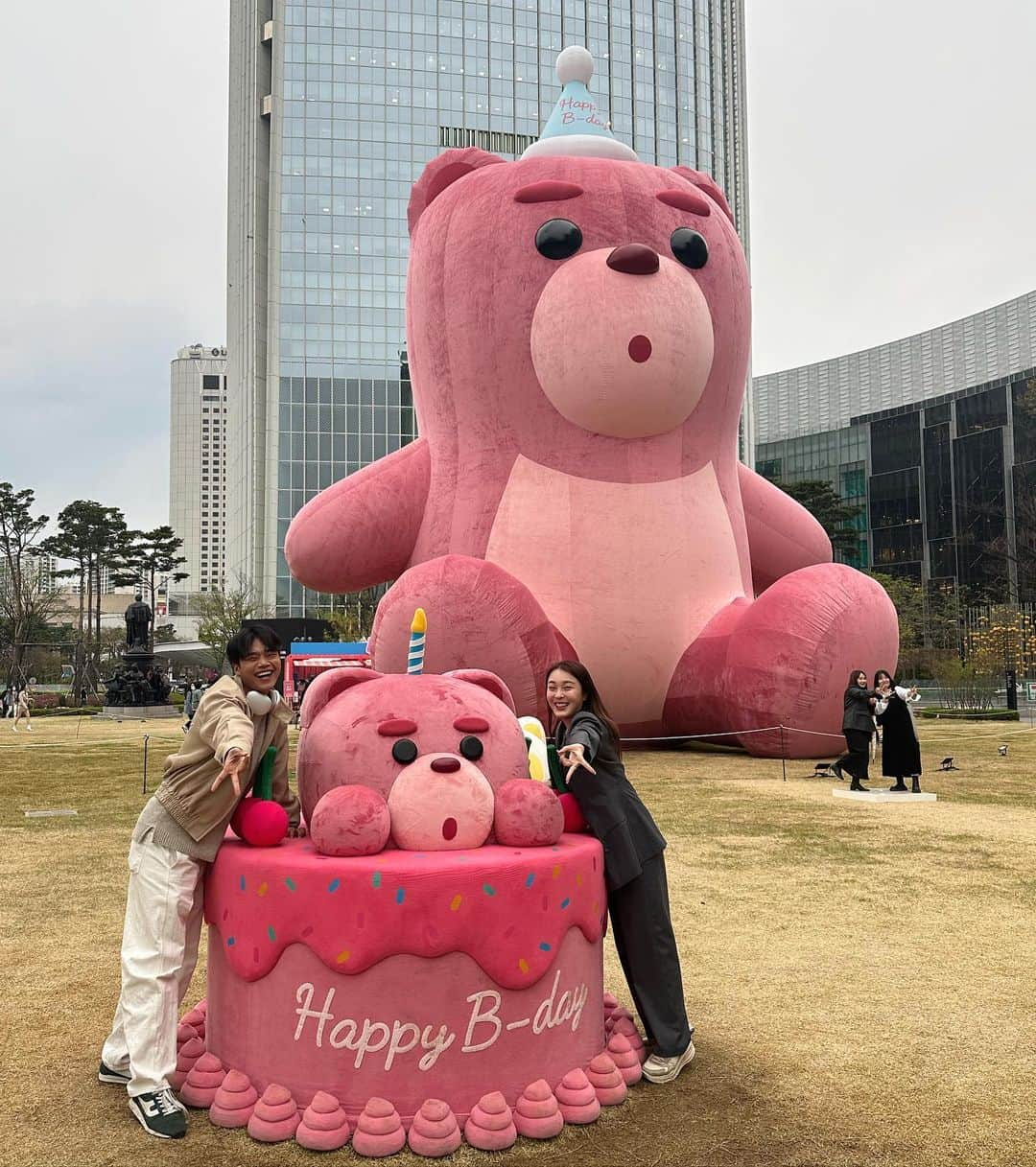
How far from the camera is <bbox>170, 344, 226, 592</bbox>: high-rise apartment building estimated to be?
388 feet

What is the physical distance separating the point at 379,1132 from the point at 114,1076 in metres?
0.92

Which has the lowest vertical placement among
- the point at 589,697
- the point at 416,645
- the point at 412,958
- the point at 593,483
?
the point at 412,958

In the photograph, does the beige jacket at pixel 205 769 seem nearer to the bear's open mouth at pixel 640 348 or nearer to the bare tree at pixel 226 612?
the bear's open mouth at pixel 640 348

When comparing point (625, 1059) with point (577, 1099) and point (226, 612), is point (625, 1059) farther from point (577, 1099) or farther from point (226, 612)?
point (226, 612)

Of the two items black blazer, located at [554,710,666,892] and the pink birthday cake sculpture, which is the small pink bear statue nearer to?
the pink birthday cake sculpture

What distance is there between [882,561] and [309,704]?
5499 centimetres

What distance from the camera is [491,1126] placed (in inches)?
112

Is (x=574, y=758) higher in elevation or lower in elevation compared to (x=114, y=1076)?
higher

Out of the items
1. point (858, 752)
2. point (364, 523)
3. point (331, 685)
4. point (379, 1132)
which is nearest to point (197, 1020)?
point (379, 1132)

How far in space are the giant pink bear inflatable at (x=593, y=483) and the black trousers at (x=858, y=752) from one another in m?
1.10

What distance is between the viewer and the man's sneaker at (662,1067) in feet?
10.6

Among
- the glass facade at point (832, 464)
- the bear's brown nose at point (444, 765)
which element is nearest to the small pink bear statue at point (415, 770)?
the bear's brown nose at point (444, 765)

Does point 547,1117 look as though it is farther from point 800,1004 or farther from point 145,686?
point 145,686

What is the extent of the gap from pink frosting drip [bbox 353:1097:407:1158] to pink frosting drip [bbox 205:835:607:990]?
13.9 inches
